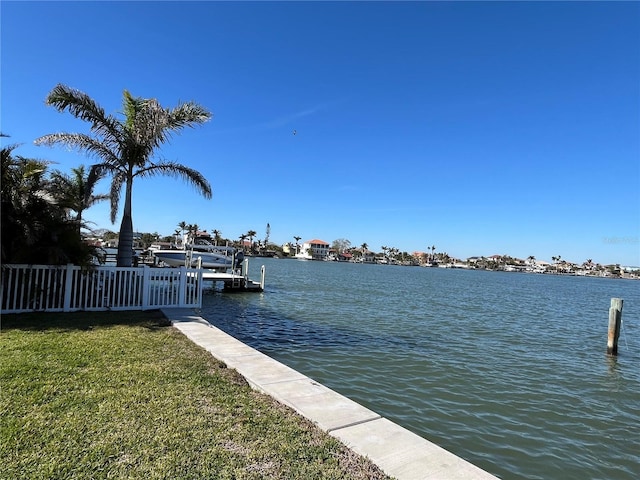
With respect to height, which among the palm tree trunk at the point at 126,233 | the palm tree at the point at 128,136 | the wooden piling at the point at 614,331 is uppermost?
the palm tree at the point at 128,136

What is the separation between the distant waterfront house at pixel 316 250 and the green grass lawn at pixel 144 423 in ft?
492

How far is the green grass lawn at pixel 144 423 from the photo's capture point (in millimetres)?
2980

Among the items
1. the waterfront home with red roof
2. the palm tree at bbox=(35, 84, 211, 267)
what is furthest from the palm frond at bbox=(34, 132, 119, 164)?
the waterfront home with red roof

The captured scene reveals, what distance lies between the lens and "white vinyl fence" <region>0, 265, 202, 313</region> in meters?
8.81

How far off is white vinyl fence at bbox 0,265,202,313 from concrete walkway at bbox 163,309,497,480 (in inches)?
192

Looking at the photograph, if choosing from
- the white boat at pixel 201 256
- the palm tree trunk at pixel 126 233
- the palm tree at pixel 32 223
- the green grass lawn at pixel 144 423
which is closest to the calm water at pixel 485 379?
the green grass lawn at pixel 144 423

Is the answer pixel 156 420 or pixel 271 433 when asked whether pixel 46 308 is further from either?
pixel 271 433

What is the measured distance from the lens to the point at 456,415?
20.0ft

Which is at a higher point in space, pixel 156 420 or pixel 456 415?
pixel 156 420

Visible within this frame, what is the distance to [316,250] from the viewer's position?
523ft

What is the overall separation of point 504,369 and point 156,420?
26.3 feet

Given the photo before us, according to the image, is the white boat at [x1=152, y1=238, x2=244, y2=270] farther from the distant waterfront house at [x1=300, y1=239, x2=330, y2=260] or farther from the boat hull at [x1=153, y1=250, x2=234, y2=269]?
the distant waterfront house at [x1=300, y1=239, x2=330, y2=260]

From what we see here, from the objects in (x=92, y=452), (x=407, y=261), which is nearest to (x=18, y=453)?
(x=92, y=452)

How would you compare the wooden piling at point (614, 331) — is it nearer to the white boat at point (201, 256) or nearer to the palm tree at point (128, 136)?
the palm tree at point (128, 136)
